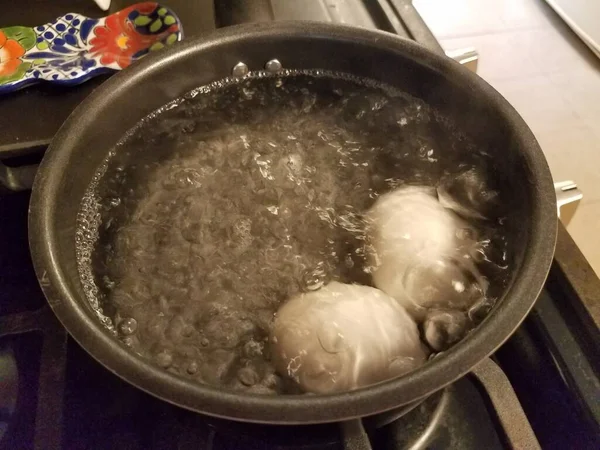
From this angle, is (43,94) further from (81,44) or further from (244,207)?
(244,207)

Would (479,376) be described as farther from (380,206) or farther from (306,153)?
(306,153)

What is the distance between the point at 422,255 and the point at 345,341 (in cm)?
17

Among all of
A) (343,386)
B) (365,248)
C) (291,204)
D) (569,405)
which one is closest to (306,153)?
(291,204)

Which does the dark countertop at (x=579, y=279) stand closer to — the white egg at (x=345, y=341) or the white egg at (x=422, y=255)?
the white egg at (x=422, y=255)

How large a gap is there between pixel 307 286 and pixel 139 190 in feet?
1.01

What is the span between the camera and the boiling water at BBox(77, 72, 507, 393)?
27.7 inches

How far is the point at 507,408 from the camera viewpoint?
2.28 feet

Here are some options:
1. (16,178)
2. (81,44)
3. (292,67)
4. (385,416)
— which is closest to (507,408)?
(385,416)

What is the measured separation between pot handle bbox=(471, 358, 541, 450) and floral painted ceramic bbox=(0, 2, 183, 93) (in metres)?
0.78

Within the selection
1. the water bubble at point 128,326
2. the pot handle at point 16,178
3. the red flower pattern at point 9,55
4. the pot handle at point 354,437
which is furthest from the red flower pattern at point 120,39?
the pot handle at point 354,437

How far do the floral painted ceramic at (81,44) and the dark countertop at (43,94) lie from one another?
20 mm

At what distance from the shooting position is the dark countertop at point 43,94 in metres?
0.91

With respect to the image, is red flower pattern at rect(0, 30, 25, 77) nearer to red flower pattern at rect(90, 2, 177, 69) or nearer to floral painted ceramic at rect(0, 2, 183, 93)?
floral painted ceramic at rect(0, 2, 183, 93)

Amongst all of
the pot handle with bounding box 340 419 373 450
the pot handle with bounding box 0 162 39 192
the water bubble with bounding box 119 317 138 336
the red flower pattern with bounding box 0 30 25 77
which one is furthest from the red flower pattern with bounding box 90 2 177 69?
the pot handle with bounding box 340 419 373 450
